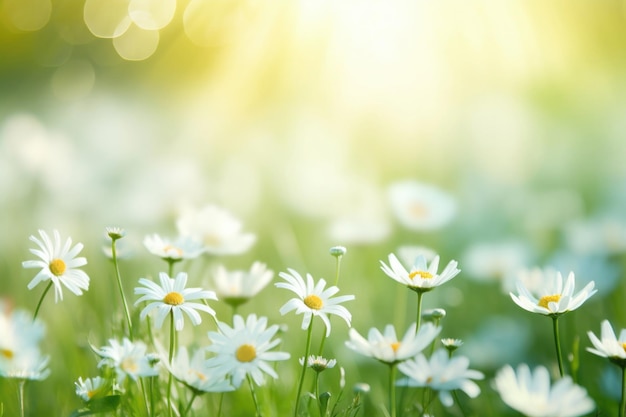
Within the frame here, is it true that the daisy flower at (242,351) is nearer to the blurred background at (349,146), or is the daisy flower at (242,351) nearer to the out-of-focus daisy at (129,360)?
the out-of-focus daisy at (129,360)

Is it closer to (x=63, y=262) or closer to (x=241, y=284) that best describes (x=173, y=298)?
(x=63, y=262)

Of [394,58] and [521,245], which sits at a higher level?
[394,58]

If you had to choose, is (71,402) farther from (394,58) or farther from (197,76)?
(197,76)

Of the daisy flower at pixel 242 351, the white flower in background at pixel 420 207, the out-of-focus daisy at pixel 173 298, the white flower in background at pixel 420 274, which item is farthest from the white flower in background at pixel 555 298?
the white flower in background at pixel 420 207

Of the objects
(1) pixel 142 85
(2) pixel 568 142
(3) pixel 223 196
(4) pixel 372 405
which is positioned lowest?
(4) pixel 372 405

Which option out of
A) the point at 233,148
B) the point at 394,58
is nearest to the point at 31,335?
the point at 233,148

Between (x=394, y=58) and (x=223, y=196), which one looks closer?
(x=223, y=196)
